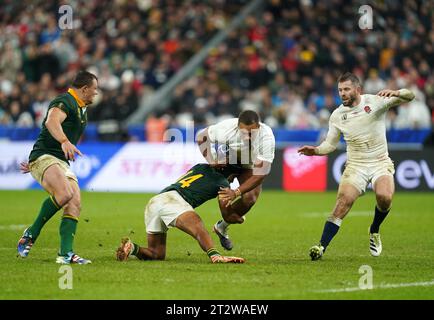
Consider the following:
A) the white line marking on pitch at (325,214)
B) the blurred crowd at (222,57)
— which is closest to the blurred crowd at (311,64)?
the blurred crowd at (222,57)

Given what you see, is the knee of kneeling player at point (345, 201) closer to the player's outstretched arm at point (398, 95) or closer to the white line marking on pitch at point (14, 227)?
the player's outstretched arm at point (398, 95)

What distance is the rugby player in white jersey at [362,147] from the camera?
467 inches

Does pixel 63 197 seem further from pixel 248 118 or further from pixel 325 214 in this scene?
pixel 325 214

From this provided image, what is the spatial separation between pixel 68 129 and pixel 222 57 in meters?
17.1

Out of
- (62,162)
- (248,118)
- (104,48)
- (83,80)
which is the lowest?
(62,162)

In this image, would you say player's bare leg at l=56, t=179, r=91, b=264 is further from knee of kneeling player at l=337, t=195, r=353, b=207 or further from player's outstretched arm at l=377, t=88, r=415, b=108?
player's outstretched arm at l=377, t=88, r=415, b=108

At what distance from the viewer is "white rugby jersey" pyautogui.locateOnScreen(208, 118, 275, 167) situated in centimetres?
1126

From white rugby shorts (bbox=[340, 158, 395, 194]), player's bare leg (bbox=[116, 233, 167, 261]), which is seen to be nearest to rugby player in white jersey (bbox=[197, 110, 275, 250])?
player's bare leg (bbox=[116, 233, 167, 261])

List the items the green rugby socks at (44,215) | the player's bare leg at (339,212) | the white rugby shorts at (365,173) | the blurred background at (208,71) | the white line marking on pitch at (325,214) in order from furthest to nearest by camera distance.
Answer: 1. the blurred background at (208,71)
2. the white line marking on pitch at (325,214)
3. the white rugby shorts at (365,173)
4. the player's bare leg at (339,212)
5. the green rugby socks at (44,215)

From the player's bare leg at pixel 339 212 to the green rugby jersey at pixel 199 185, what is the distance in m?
1.36

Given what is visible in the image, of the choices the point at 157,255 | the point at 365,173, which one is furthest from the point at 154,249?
the point at 365,173

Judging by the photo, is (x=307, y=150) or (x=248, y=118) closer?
(x=248, y=118)

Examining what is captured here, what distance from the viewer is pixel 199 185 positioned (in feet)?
37.3
